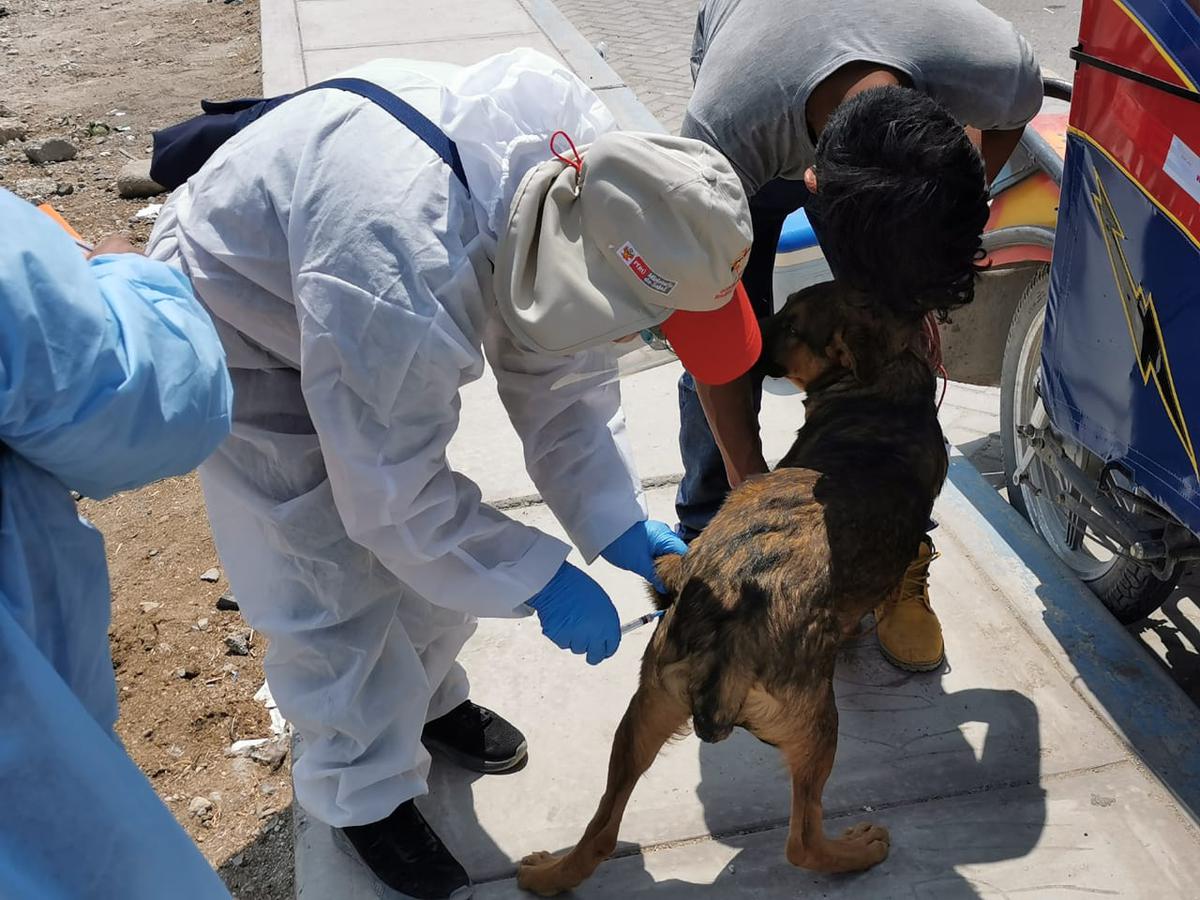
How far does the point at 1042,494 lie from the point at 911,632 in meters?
0.84

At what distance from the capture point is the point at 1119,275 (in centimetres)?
280

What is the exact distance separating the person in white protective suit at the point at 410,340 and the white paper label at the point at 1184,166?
1041 millimetres

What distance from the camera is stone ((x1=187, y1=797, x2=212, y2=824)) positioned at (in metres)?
2.99

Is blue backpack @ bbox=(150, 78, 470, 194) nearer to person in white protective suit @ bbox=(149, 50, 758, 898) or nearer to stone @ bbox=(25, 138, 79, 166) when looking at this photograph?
person in white protective suit @ bbox=(149, 50, 758, 898)

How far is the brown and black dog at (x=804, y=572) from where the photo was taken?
230cm

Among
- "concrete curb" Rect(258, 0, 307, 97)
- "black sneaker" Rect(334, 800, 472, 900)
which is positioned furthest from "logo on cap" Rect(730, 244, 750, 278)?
"concrete curb" Rect(258, 0, 307, 97)

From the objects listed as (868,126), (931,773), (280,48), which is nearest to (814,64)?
(868,126)

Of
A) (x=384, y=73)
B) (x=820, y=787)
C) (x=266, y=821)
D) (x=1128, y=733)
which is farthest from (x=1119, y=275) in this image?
(x=266, y=821)

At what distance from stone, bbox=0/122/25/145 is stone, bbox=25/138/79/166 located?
0.41 meters

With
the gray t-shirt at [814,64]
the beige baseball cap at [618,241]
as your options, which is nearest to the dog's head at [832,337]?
the gray t-shirt at [814,64]

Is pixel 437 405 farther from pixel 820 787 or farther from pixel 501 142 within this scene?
pixel 820 787

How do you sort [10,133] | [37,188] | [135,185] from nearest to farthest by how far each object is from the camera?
[135,185] → [37,188] → [10,133]

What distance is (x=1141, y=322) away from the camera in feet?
8.91

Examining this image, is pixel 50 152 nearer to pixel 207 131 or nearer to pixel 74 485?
pixel 207 131
